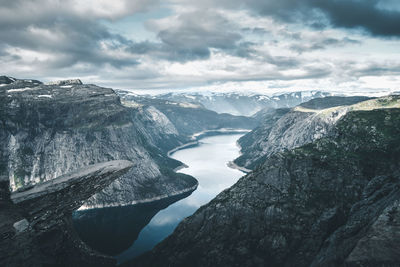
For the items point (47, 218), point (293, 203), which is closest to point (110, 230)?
point (47, 218)

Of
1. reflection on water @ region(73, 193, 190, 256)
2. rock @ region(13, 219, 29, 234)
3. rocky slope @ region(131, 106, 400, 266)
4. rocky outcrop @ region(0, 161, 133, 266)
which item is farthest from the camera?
reflection on water @ region(73, 193, 190, 256)

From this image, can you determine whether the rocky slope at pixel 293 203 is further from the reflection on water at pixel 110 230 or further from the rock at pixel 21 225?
the rock at pixel 21 225

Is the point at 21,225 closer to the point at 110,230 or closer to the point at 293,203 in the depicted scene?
the point at 293,203

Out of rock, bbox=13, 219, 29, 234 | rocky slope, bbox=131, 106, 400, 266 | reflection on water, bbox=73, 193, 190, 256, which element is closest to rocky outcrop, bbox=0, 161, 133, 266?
rock, bbox=13, 219, 29, 234

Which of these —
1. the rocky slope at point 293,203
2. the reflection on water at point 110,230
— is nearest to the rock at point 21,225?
the rocky slope at point 293,203

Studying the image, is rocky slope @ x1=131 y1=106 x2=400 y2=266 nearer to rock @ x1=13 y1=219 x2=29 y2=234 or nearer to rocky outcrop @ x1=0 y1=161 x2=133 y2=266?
rocky outcrop @ x1=0 y1=161 x2=133 y2=266

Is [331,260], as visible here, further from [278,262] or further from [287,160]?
[287,160]
